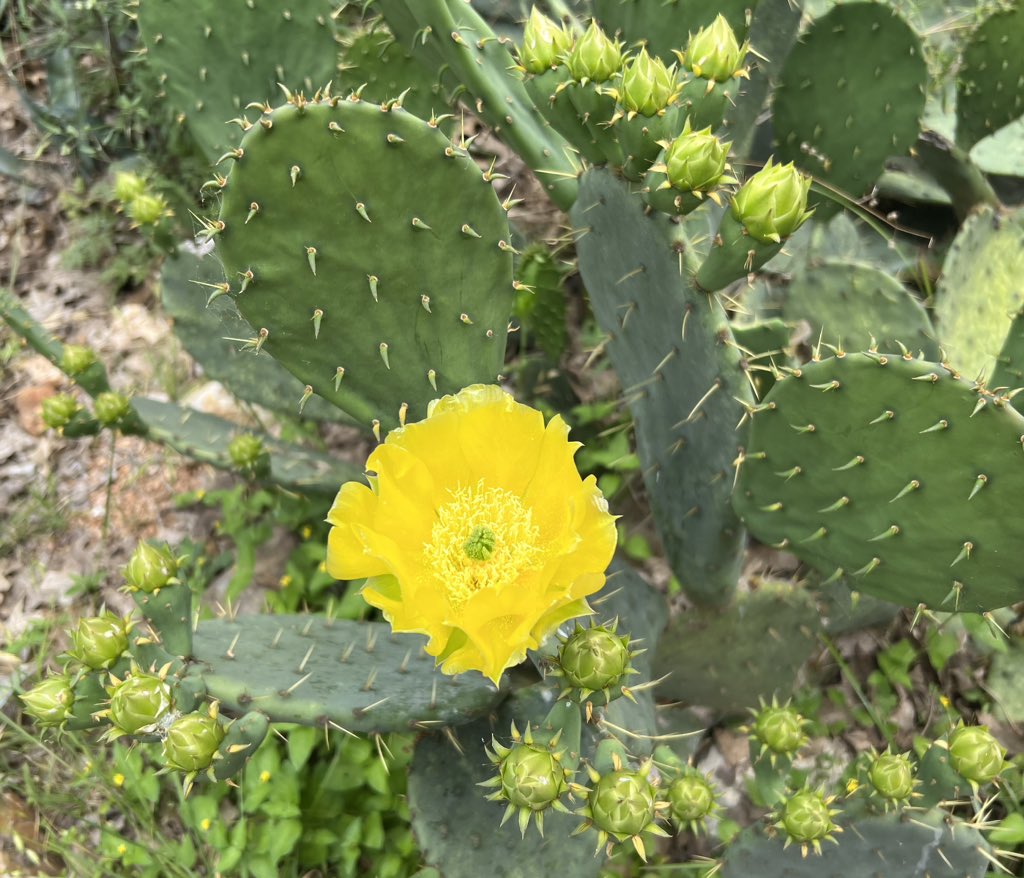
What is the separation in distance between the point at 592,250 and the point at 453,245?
1.22 feet

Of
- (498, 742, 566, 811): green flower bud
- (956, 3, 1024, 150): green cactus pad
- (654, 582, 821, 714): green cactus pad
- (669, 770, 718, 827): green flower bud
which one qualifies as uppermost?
(956, 3, 1024, 150): green cactus pad

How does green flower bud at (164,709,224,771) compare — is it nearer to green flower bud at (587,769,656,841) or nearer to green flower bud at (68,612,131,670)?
green flower bud at (68,612,131,670)

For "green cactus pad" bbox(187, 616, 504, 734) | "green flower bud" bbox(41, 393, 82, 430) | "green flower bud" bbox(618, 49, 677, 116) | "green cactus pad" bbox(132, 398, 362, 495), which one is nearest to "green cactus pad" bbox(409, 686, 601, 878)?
"green cactus pad" bbox(187, 616, 504, 734)

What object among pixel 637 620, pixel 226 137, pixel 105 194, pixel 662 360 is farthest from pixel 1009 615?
pixel 105 194

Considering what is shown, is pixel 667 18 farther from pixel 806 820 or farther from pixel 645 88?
pixel 806 820

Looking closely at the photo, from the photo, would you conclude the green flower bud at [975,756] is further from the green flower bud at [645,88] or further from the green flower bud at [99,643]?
the green flower bud at [99,643]

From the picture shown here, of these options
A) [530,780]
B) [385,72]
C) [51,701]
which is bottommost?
[51,701]

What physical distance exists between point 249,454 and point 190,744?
0.94m

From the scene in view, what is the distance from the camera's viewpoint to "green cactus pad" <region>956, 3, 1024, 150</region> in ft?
6.52

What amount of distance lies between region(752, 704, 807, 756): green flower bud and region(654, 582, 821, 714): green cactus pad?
327mm

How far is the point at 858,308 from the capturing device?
2012 millimetres

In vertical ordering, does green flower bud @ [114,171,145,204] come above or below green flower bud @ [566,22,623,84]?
below

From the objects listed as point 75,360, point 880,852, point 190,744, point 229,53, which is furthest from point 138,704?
point 229,53

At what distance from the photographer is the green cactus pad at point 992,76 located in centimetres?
199
